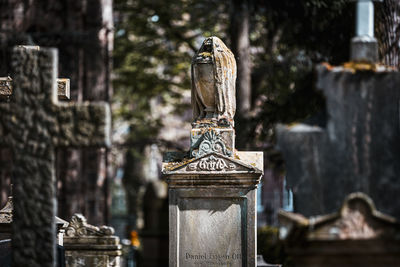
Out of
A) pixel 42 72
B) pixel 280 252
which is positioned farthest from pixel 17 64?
pixel 280 252

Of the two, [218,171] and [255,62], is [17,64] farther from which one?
[255,62]

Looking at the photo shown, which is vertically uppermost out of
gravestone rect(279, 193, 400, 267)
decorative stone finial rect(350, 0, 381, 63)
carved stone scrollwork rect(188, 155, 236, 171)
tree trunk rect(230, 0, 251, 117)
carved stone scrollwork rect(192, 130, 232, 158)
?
tree trunk rect(230, 0, 251, 117)

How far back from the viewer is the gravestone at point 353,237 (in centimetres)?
516

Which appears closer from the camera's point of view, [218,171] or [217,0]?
[218,171]

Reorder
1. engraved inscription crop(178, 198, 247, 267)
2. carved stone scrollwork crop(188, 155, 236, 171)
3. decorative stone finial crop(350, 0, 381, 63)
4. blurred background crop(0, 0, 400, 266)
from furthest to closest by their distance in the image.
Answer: blurred background crop(0, 0, 400, 266)
engraved inscription crop(178, 198, 247, 267)
carved stone scrollwork crop(188, 155, 236, 171)
decorative stone finial crop(350, 0, 381, 63)

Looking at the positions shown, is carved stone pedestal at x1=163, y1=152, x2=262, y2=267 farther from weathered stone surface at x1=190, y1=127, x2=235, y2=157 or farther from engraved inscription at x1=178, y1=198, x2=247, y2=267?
weathered stone surface at x1=190, y1=127, x2=235, y2=157

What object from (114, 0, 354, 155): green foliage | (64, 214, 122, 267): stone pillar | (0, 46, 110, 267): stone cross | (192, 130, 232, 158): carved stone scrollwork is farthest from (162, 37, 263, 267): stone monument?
(114, 0, 354, 155): green foliage

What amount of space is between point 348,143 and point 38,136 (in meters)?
2.06

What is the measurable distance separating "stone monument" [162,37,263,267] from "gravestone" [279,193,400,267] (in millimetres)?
5333

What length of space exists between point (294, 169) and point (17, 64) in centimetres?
200

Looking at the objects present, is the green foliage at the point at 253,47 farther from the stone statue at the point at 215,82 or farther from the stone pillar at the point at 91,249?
the stone pillar at the point at 91,249

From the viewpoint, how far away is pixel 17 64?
19.9ft

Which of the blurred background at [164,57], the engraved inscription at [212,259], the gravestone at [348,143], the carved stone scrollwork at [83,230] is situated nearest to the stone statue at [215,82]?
the engraved inscription at [212,259]

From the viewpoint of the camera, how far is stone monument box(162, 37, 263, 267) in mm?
10688
